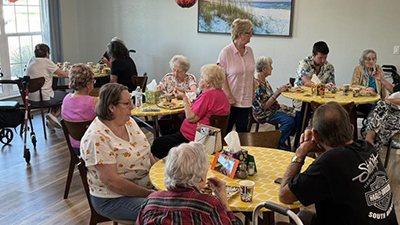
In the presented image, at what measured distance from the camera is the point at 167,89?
4.85 m

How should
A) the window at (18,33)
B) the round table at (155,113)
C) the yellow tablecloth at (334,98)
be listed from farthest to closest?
the window at (18,33)
the yellow tablecloth at (334,98)
the round table at (155,113)

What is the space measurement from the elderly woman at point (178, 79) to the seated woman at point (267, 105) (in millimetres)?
707

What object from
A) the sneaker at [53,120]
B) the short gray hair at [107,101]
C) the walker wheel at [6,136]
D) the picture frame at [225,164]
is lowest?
the walker wheel at [6,136]

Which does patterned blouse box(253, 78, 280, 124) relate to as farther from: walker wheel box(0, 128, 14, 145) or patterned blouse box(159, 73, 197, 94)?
walker wheel box(0, 128, 14, 145)

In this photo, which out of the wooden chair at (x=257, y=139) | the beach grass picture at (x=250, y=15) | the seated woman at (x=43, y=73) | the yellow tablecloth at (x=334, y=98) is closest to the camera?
the wooden chair at (x=257, y=139)

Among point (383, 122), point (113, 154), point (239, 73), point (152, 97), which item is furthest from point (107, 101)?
point (383, 122)

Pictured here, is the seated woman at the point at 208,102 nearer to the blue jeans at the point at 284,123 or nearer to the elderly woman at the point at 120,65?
the blue jeans at the point at 284,123

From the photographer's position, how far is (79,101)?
3.54 meters

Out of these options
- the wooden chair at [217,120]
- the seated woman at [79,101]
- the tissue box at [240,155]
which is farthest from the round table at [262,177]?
the seated woman at [79,101]

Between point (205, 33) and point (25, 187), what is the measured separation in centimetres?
410

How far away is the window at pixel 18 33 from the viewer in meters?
6.79

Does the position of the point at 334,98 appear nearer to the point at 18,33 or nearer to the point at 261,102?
the point at 261,102

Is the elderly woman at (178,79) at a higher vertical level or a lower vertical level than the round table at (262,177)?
higher

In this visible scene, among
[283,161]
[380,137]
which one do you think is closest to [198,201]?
[283,161]
